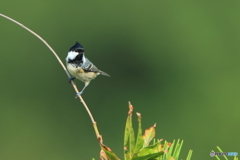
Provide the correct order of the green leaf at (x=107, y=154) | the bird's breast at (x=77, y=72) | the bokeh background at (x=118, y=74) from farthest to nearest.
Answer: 1. the bokeh background at (x=118, y=74)
2. the bird's breast at (x=77, y=72)
3. the green leaf at (x=107, y=154)

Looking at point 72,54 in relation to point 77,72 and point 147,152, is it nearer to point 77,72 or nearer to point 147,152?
point 77,72

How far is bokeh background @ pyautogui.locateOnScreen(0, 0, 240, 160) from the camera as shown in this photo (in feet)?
48.9

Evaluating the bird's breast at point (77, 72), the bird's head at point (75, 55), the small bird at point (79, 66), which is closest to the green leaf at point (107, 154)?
the bird's head at point (75, 55)

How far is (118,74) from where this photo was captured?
1612 cm

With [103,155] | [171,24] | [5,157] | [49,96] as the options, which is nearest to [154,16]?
[171,24]

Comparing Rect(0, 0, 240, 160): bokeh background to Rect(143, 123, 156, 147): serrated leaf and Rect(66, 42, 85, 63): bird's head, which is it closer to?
Rect(66, 42, 85, 63): bird's head

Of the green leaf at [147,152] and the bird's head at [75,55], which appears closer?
the green leaf at [147,152]

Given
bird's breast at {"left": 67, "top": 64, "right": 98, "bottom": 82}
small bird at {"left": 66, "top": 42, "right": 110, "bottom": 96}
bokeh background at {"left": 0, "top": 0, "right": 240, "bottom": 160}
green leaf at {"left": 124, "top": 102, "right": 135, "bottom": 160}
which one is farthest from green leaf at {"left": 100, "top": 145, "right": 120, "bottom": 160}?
bokeh background at {"left": 0, "top": 0, "right": 240, "bottom": 160}

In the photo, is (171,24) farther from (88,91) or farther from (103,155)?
(103,155)

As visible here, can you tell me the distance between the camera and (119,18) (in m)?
16.8

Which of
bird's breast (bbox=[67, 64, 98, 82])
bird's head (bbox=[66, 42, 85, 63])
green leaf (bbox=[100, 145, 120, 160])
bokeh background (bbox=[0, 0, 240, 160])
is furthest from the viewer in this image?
bokeh background (bbox=[0, 0, 240, 160])

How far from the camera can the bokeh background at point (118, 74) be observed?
1490 centimetres

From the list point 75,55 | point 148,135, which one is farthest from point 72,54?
point 148,135

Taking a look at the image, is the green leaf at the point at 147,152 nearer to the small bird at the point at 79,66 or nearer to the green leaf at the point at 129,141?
the green leaf at the point at 129,141
